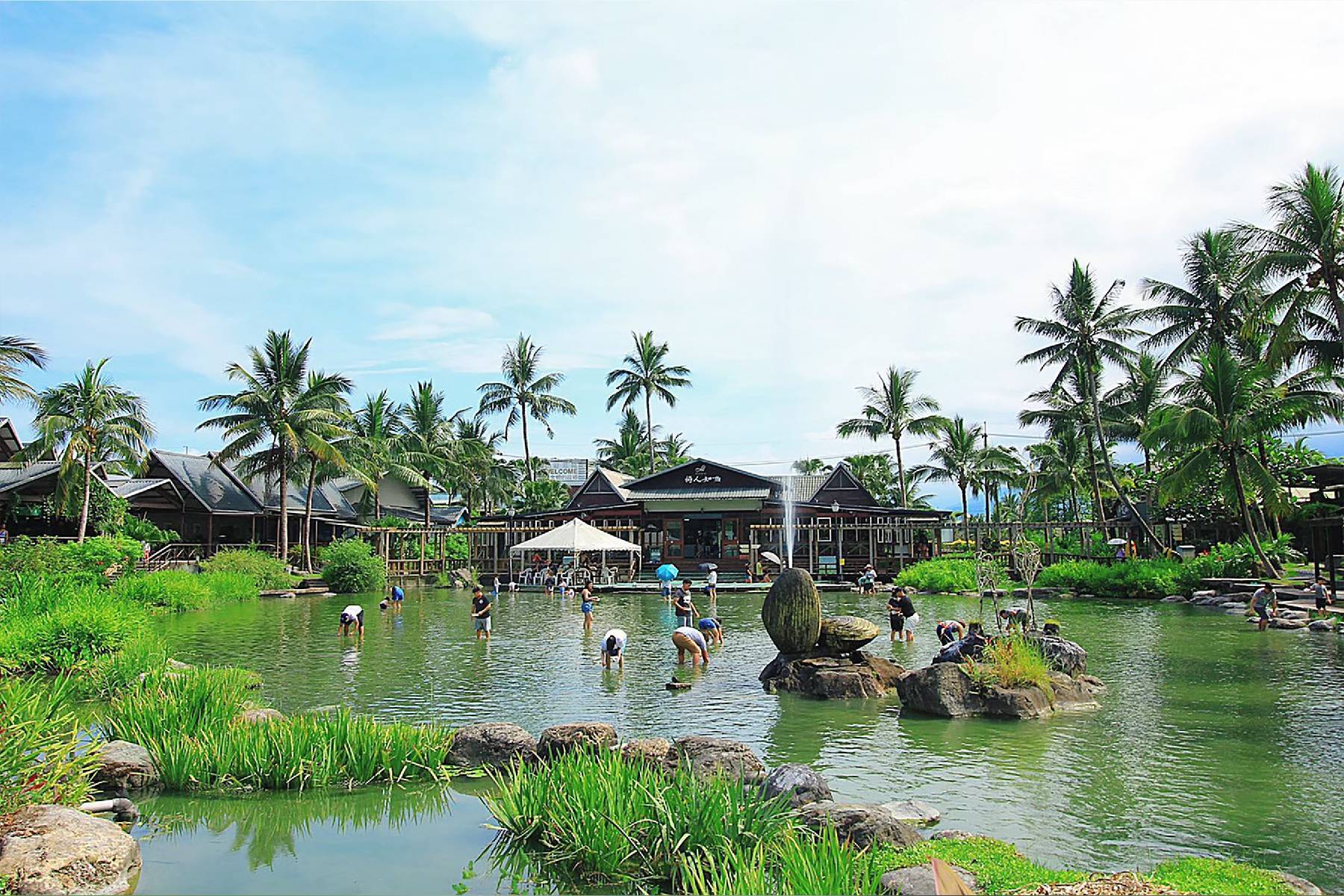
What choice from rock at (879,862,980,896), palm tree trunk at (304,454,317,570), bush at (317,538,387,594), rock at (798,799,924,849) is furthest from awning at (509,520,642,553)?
rock at (879,862,980,896)

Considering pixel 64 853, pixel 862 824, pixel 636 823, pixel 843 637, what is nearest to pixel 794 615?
pixel 843 637

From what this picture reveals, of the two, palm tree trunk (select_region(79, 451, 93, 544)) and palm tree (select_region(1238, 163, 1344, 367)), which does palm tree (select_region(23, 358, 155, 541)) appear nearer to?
palm tree trunk (select_region(79, 451, 93, 544))

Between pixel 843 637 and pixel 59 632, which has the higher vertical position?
pixel 59 632

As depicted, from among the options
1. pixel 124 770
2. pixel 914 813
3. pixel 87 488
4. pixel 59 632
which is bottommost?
pixel 914 813

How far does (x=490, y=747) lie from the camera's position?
29.3 ft

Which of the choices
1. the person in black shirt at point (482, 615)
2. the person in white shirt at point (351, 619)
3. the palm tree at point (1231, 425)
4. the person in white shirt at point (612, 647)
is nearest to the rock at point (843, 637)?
the person in white shirt at point (612, 647)

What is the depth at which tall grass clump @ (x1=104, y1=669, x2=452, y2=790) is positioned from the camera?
806cm

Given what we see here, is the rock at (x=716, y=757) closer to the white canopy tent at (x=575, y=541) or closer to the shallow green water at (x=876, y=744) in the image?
the shallow green water at (x=876, y=744)

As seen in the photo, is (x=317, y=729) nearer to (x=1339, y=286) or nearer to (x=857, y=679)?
(x=857, y=679)

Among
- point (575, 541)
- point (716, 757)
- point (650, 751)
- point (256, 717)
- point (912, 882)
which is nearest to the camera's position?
point (912, 882)

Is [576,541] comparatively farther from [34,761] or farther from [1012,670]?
[34,761]

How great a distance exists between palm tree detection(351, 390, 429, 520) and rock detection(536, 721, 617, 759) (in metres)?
36.1

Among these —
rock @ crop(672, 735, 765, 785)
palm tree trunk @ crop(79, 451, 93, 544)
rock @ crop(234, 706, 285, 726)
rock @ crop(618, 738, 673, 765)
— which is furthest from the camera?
palm tree trunk @ crop(79, 451, 93, 544)

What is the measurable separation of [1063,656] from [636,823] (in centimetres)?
921
